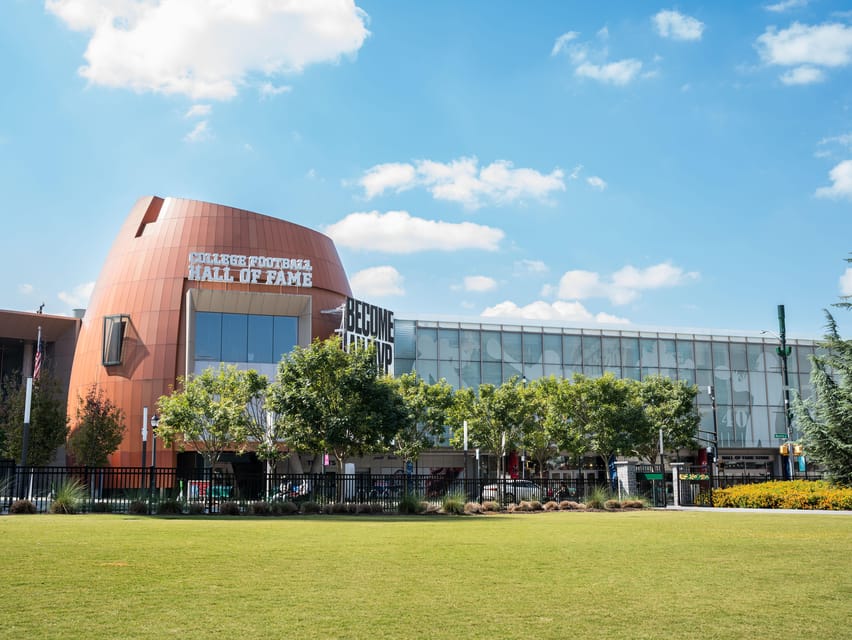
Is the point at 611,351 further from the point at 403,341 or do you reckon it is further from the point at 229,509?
the point at 229,509

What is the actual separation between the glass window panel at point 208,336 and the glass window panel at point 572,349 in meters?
34.4

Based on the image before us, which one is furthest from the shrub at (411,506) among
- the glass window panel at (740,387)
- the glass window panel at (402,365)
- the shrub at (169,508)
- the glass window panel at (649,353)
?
the glass window panel at (740,387)

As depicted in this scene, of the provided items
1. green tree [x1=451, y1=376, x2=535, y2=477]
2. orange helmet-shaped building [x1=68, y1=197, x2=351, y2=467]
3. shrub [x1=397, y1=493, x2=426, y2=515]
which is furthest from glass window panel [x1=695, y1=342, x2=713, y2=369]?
shrub [x1=397, y1=493, x2=426, y2=515]

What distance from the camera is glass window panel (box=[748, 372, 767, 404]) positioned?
8581cm

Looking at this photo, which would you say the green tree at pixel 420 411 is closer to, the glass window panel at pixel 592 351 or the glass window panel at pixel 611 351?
the glass window panel at pixel 592 351

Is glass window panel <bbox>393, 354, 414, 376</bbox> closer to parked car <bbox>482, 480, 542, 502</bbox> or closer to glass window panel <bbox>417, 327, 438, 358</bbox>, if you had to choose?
glass window panel <bbox>417, 327, 438, 358</bbox>

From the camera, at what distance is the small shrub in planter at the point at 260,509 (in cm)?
3225

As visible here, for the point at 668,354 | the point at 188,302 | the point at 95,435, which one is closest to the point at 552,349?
the point at 668,354

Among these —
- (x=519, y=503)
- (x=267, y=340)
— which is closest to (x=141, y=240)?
(x=267, y=340)

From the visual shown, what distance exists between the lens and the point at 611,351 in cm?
8225

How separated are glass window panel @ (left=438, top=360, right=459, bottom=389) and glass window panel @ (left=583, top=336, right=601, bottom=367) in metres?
13.8

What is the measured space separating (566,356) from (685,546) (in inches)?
2513

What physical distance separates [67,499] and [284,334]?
35.0 metres

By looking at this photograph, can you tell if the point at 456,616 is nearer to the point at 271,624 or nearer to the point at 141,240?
the point at 271,624
